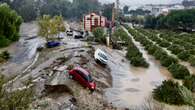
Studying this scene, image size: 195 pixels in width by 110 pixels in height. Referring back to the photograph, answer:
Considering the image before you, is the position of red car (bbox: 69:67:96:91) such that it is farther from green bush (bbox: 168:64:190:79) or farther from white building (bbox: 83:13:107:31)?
white building (bbox: 83:13:107:31)

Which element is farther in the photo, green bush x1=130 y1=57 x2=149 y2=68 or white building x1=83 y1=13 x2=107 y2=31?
white building x1=83 y1=13 x2=107 y2=31

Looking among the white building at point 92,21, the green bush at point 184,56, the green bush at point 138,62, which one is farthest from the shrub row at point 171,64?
the white building at point 92,21

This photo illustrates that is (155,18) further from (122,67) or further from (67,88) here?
(67,88)

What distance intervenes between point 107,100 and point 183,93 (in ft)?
59.2

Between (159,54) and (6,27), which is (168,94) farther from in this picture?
(6,27)

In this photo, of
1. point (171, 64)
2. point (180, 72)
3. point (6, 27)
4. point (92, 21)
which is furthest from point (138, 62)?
point (92, 21)

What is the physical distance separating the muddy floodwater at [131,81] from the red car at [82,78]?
166 cm

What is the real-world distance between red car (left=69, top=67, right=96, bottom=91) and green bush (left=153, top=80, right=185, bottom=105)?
516cm

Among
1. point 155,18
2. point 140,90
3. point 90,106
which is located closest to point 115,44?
point 140,90

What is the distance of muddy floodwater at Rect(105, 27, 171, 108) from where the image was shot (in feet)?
82.2

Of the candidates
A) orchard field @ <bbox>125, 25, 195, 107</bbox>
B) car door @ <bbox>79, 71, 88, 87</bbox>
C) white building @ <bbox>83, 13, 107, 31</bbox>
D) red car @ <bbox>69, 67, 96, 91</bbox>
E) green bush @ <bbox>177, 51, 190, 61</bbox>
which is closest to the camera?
orchard field @ <bbox>125, 25, 195, 107</bbox>

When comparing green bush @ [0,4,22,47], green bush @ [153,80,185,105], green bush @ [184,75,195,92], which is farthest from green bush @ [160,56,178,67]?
green bush @ [0,4,22,47]

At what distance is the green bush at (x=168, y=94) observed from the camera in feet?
76.2

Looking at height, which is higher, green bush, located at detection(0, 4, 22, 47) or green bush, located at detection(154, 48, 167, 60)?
green bush, located at detection(0, 4, 22, 47)
